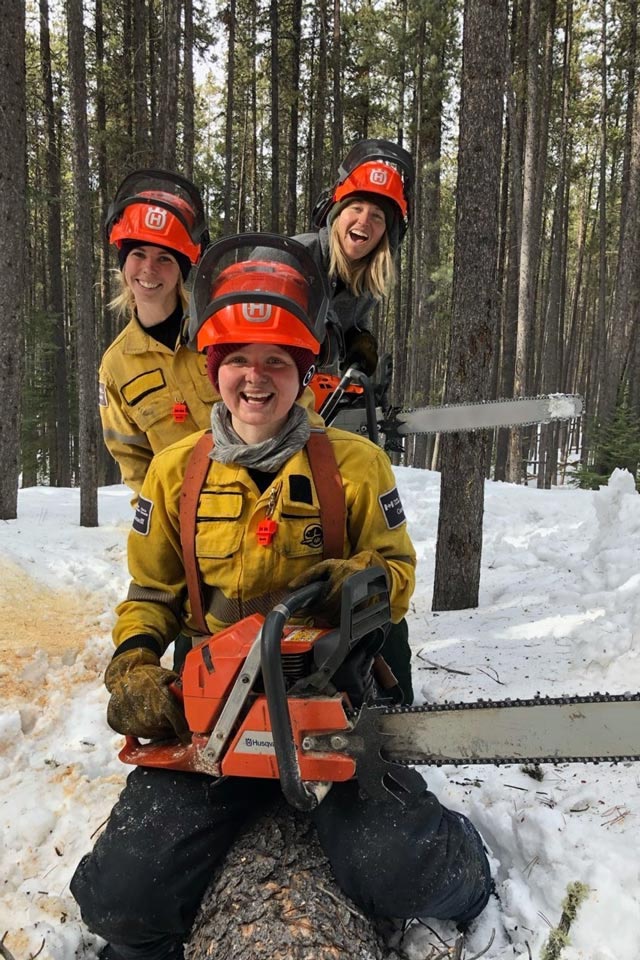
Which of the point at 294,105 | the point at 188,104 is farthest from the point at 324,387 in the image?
the point at 294,105

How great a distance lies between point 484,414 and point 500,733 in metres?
2.30

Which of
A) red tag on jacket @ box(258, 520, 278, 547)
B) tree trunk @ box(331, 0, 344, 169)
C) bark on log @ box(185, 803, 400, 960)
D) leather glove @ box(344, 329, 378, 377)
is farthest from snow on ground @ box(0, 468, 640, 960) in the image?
tree trunk @ box(331, 0, 344, 169)

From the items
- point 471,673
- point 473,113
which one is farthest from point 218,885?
point 473,113

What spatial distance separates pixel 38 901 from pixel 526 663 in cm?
246

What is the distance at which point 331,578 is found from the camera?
1909mm

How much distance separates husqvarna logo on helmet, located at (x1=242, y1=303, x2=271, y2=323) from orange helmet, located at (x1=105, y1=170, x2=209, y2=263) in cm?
100

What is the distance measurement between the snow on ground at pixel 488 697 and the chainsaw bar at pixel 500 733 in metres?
0.46

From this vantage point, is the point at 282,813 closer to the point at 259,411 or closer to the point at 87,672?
the point at 259,411

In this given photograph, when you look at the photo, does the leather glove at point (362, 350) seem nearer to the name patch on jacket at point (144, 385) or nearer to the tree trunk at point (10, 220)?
the name patch on jacket at point (144, 385)

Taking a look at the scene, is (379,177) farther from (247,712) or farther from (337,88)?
(337,88)

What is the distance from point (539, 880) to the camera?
1960 millimetres

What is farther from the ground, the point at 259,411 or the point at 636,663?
the point at 259,411

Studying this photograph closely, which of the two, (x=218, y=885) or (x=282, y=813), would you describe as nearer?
(x=218, y=885)

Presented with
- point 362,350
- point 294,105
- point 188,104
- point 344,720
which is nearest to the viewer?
point 344,720
